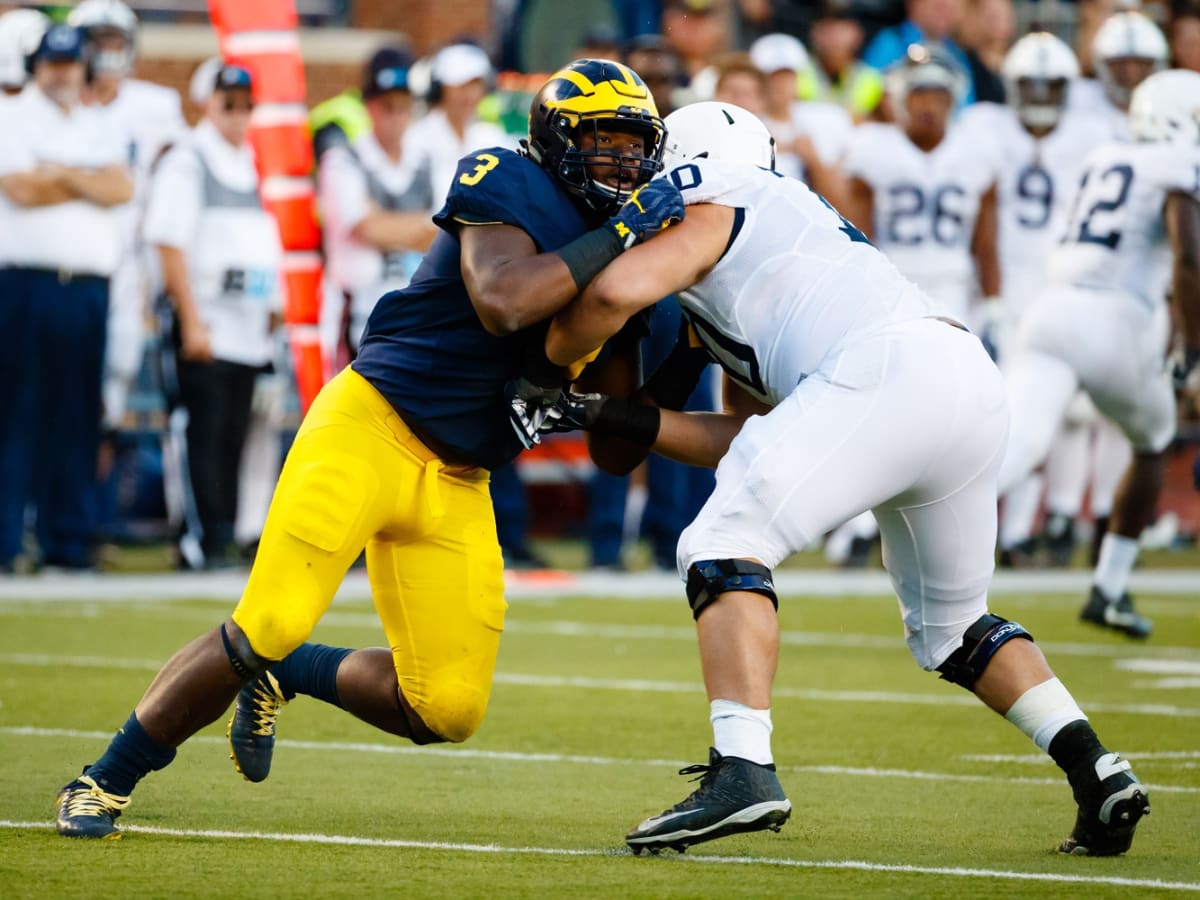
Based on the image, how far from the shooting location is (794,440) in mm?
4523

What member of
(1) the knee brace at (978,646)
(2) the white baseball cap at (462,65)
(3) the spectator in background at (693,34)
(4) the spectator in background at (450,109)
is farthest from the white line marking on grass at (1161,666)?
(3) the spectator in background at (693,34)

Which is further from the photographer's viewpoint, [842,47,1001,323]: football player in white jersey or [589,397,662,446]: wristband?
[842,47,1001,323]: football player in white jersey

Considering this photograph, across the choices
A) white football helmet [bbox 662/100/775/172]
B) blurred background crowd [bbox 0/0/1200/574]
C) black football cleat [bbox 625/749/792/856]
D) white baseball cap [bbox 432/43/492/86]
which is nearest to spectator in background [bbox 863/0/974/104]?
blurred background crowd [bbox 0/0/1200/574]

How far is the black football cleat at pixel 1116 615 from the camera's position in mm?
9047

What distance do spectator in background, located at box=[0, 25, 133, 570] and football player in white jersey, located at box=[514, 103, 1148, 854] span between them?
6461 mm

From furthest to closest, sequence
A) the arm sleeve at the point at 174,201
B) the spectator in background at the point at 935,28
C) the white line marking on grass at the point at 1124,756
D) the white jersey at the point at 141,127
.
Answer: the spectator in background at the point at 935,28, the white jersey at the point at 141,127, the arm sleeve at the point at 174,201, the white line marking on grass at the point at 1124,756

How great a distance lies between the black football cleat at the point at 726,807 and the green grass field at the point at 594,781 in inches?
3.4

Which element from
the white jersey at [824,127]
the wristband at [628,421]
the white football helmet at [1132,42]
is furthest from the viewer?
the white jersey at [824,127]

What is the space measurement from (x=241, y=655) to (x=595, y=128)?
1.30 meters

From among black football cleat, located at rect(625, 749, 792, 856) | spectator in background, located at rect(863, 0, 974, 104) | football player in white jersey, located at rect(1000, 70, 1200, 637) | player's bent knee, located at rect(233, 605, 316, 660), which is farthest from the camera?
spectator in background, located at rect(863, 0, 974, 104)

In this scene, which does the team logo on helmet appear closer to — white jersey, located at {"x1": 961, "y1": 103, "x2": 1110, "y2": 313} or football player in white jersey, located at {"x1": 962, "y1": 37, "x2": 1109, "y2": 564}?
football player in white jersey, located at {"x1": 962, "y1": 37, "x2": 1109, "y2": 564}

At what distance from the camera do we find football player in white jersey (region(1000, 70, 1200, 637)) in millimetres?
8773

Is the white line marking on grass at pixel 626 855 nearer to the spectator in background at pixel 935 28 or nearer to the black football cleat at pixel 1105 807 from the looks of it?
the black football cleat at pixel 1105 807

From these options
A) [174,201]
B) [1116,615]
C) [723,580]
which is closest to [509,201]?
[723,580]
